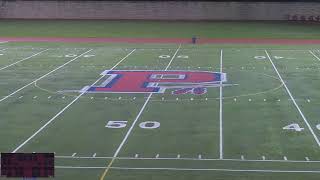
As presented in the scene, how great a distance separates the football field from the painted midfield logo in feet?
0.37

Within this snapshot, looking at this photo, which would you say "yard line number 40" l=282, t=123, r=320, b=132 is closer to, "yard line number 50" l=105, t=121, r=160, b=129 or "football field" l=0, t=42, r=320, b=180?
"football field" l=0, t=42, r=320, b=180

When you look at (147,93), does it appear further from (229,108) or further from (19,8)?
(19,8)

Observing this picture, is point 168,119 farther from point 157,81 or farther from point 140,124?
point 157,81

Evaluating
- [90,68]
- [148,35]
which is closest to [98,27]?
[148,35]
